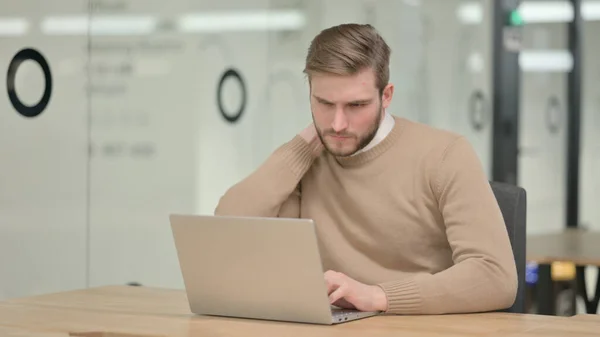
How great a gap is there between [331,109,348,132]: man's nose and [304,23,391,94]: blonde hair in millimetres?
89

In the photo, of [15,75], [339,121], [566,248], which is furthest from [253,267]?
[566,248]

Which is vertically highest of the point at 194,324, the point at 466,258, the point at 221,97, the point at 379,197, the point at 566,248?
the point at 221,97

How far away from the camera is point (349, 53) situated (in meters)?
2.60

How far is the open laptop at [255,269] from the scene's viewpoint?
2191mm

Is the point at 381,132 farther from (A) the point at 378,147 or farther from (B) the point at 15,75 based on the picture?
(B) the point at 15,75

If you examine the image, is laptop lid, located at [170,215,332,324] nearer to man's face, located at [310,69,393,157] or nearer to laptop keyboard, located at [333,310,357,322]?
laptop keyboard, located at [333,310,357,322]

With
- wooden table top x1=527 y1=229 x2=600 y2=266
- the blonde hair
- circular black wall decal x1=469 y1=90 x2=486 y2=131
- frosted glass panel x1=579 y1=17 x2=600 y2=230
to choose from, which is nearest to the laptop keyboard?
the blonde hair

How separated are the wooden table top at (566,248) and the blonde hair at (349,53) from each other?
1816 millimetres

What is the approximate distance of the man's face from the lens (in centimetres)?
260

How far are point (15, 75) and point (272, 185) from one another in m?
1.08

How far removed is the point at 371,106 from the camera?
264 cm

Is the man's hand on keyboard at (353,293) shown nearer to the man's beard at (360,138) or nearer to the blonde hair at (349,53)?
the man's beard at (360,138)

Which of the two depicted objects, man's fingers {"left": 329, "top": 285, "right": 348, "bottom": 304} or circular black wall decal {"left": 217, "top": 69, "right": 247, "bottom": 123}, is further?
circular black wall decal {"left": 217, "top": 69, "right": 247, "bottom": 123}

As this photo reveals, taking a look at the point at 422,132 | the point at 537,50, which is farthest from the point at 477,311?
the point at 537,50
